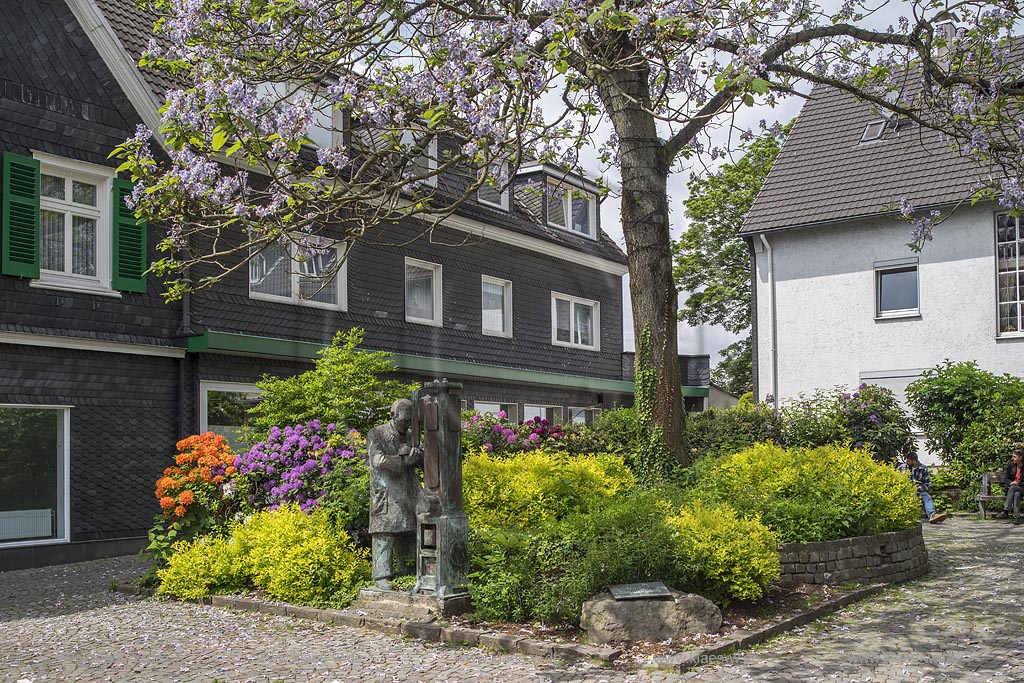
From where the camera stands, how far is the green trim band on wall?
15.4 m

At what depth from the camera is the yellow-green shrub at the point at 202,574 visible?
33.7 ft

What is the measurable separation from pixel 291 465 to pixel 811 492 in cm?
575

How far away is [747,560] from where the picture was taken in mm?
8586

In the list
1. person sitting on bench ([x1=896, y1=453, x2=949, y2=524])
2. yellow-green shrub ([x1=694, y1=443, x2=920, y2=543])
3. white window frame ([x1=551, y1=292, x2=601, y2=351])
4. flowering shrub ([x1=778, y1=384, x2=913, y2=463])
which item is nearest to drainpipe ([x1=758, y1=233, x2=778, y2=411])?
white window frame ([x1=551, y1=292, x2=601, y2=351])

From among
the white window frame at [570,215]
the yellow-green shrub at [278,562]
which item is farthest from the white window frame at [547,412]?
the yellow-green shrub at [278,562]

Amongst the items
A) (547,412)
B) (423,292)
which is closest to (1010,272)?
(547,412)

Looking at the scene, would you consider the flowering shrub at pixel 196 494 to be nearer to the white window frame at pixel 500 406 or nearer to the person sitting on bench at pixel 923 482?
the white window frame at pixel 500 406

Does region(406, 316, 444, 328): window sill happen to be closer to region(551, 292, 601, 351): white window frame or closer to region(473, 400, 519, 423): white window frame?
region(473, 400, 519, 423): white window frame

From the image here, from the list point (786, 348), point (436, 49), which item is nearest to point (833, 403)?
point (786, 348)

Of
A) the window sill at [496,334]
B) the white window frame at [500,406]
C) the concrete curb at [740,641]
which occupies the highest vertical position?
the window sill at [496,334]

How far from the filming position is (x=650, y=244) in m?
11.9

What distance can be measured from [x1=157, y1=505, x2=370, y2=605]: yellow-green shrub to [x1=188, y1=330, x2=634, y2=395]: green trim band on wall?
16.7ft

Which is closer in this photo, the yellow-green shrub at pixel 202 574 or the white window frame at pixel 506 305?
the yellow-green shrub at pixel 202 574

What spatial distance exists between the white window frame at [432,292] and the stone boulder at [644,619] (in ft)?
42.0
